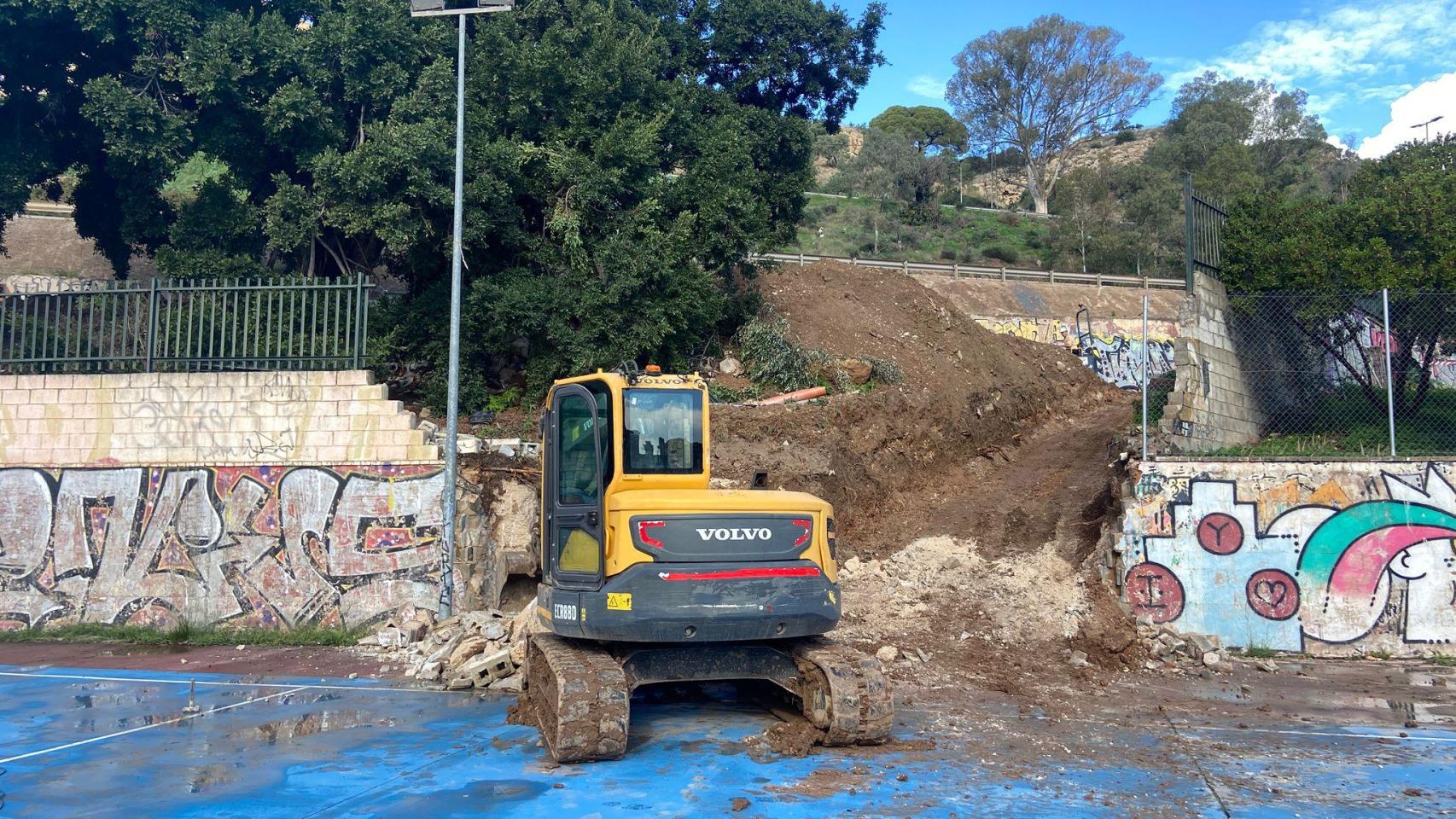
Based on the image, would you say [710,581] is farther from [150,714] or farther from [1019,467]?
[1019,467]

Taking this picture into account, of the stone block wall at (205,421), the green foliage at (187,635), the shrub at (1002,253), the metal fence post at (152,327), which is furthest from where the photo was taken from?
the shrub at (1002,253)

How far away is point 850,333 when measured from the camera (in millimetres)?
23438

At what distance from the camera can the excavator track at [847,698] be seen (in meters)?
8.70

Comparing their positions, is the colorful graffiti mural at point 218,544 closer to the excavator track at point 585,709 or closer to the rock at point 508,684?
the rock at point 508,684

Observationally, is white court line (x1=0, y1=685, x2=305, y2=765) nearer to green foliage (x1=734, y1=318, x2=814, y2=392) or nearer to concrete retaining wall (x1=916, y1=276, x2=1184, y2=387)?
green foliage (x1=734, y1=318, x2=814, y2=392)

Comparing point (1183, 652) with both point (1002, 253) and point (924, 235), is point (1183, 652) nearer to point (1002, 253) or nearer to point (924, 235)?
point (1002, 253)

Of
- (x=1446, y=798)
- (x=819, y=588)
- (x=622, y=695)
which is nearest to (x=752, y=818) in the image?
(x=622, y=695)

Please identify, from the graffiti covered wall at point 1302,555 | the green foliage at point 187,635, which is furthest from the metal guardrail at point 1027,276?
the green foliage at point 187,635

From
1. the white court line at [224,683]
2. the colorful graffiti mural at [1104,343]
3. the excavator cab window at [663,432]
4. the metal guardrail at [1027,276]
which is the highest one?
the metal guardrail at [1027,276]

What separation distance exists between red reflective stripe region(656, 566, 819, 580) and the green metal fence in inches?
333

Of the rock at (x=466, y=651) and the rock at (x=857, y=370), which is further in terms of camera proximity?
the rock at (x=857, y=370)

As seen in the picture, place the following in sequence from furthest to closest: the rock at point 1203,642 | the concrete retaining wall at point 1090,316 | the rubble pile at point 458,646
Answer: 1. the concrete retaining wall at point 1090,316
2. the rock at point 1203,642
3. the rubble pile at point 458,646

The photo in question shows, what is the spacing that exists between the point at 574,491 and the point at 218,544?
28.0ft

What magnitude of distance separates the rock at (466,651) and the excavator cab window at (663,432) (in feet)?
14.0
